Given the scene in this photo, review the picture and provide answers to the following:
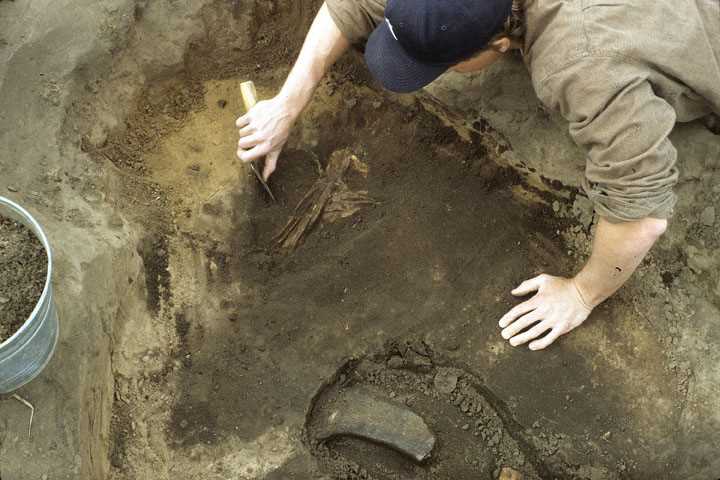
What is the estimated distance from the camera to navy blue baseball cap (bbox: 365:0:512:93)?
185 centimetres

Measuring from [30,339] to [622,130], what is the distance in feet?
5.72

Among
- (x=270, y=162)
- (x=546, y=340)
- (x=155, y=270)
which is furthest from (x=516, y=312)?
(x=155, y=270)

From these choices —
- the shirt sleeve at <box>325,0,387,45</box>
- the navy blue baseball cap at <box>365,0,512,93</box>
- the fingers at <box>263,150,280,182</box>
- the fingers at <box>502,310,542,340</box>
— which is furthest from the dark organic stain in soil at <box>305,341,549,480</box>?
the shirt sleeve at <box>325,0,387,45</box>

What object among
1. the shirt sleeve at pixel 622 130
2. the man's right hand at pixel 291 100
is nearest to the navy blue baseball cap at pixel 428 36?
the shirt sleeve at pixel 622 130

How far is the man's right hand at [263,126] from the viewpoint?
2518 mm

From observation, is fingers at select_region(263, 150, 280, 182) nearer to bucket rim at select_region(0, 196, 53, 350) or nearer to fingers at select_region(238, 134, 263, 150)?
fingers at select_region(238, 134, 263, 150)

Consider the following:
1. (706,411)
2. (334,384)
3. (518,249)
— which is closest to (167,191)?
(334,384)

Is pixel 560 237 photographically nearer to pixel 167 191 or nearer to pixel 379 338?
pixel 379 338

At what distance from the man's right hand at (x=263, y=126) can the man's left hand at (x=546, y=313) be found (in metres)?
1.08

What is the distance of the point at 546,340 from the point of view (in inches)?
99.4

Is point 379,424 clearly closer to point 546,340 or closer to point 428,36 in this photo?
point 546,340

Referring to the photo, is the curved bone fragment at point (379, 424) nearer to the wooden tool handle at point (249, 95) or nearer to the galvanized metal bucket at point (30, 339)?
the galvanized metal bucket at point (30, 339)

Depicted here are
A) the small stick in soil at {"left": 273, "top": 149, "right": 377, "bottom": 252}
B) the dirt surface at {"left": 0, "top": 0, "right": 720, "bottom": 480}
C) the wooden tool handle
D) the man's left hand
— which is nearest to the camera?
the dirt surface at {"left": 0, "top": 0, "right": 720, "bottom": 480}

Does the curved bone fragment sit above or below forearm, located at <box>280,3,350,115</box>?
below
